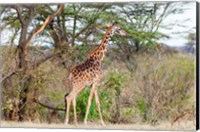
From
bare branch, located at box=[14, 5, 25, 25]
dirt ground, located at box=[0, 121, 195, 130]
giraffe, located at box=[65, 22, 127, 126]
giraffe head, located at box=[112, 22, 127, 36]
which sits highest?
bare branch, located at box=[14, 5, 25, 25]

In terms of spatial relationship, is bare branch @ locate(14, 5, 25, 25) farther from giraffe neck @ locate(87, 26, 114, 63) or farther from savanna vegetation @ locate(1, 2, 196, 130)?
giraffe neck @ locate(87, 26, 114, 63)

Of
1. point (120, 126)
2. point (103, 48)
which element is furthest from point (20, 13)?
point (120, 126)

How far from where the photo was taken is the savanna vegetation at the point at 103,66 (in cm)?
588

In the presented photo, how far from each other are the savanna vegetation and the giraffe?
0.05 m

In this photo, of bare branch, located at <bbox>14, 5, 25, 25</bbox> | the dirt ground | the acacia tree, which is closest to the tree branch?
the acacia tree

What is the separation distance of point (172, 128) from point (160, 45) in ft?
2.47

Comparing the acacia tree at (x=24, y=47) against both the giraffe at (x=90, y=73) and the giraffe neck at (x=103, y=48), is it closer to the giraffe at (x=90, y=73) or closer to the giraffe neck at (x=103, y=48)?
the giraffe at (x=90, y=73)

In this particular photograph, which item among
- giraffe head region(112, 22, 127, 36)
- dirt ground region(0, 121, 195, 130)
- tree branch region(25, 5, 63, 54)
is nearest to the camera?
dirt ground region(0, 121, 195, 130)

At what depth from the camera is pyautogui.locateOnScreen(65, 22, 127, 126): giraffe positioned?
604 cm

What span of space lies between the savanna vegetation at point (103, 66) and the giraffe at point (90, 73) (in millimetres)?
45

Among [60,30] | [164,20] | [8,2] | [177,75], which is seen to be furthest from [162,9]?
[8,2]

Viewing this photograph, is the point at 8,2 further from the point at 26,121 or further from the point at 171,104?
the point at 171,104

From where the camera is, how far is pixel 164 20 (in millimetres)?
5867

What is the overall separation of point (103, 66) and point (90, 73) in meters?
0.15
